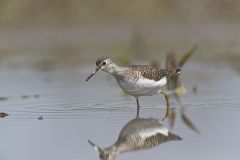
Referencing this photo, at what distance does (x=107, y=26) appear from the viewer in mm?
20078

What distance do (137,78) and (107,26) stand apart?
9.81 m

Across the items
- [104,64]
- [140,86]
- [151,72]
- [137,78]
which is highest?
[104,64]

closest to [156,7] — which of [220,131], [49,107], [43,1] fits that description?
[43,1]

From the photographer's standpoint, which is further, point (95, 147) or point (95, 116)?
point (95, 116)

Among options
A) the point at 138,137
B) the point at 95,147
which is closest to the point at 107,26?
the point at 138,137

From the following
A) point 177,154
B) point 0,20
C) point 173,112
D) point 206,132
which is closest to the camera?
point 177,154

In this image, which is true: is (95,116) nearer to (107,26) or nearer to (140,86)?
(140,86)

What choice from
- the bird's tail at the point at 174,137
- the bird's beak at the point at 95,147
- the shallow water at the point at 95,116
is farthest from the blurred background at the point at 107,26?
the bird's beak at the point at 95,147

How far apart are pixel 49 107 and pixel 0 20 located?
375 inches

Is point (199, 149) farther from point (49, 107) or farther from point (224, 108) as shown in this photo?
point (49, 107)

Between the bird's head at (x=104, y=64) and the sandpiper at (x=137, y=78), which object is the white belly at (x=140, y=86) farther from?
the bird's head at (x=104, y=64)

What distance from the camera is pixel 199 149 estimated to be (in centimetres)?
766

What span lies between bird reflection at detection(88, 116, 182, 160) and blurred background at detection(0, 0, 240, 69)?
349 inches

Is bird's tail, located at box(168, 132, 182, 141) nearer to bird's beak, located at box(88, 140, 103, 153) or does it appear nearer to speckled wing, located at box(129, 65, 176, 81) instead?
bird's beak, located at box(88, 140, 103, 153)
